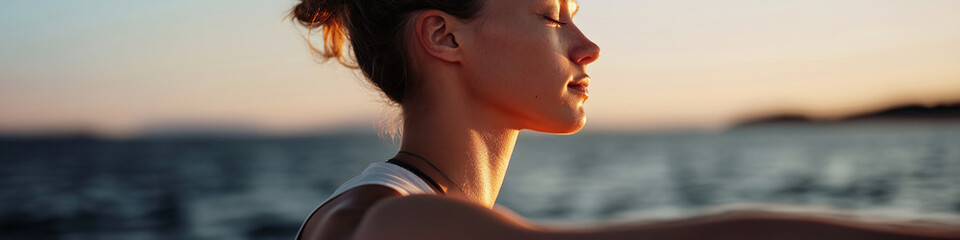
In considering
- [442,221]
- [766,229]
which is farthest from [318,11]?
[766,229]

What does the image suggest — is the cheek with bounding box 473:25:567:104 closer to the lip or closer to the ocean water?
the lip

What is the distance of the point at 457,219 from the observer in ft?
3.06

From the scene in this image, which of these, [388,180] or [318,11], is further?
[318,11]

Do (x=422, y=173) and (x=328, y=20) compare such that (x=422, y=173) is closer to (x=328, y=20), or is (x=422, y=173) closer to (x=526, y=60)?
(x=526, y=60)

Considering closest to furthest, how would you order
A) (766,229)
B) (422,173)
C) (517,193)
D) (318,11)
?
(766,229) < (422,173) < (318,11) < (517,193)

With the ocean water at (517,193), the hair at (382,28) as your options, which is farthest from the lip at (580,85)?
the ocean water at (517,193)

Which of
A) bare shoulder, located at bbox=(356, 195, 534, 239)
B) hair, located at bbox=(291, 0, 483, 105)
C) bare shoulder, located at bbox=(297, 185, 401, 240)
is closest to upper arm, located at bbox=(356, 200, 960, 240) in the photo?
bare shoulder, located at bbox=(356, 195, 534, 239)

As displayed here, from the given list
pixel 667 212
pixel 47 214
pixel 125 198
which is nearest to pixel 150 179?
pixel 125 198

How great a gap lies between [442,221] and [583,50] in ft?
3.56

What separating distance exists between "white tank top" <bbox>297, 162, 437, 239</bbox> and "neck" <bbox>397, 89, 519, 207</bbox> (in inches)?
5.9

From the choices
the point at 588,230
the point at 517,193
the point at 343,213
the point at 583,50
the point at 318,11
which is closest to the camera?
the point at 588,230

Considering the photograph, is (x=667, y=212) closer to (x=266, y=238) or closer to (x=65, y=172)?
(x=266, y=238)

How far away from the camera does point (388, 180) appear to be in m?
1.59

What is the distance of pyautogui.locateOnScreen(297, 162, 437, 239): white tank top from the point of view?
1.55 m
